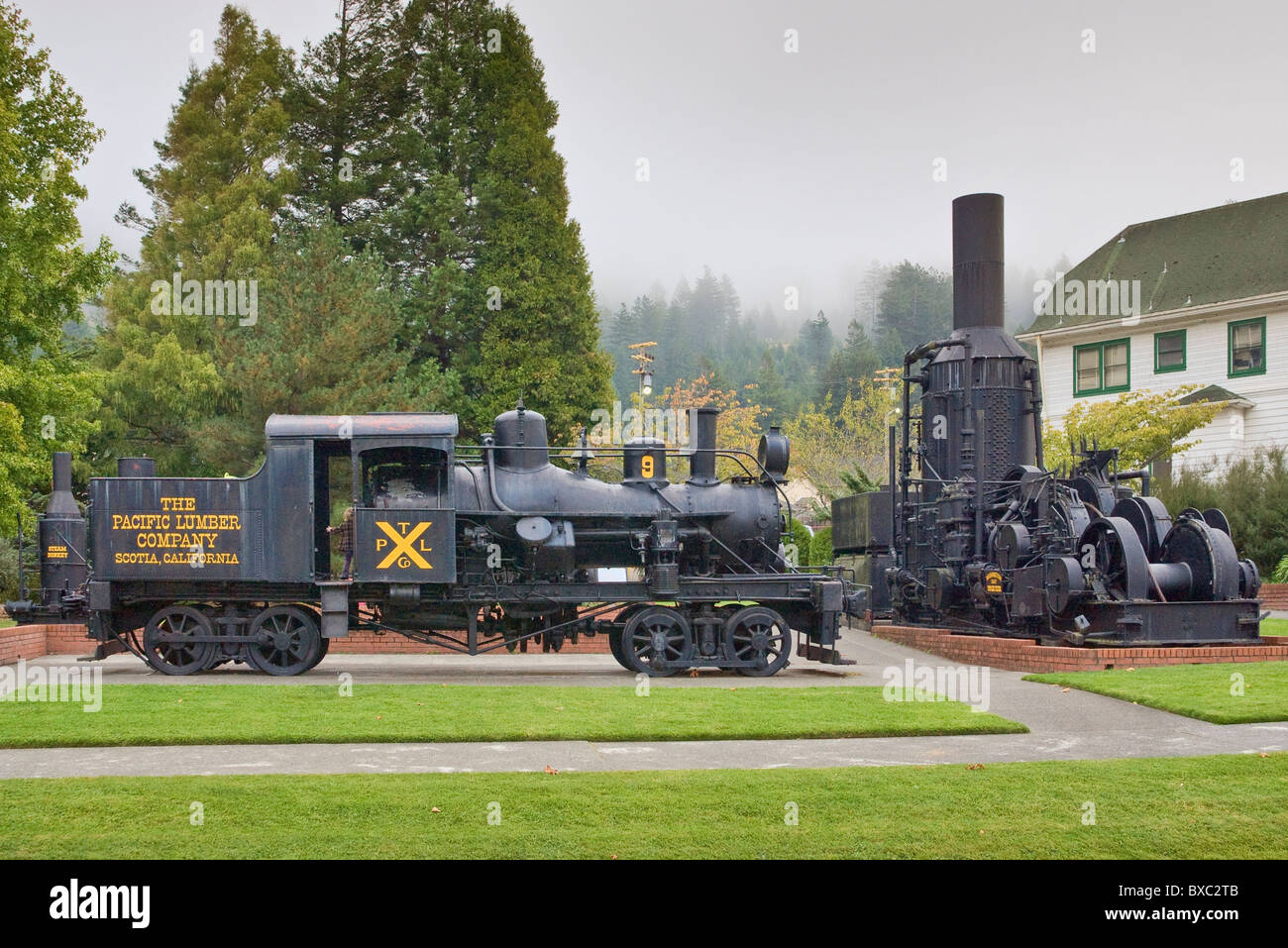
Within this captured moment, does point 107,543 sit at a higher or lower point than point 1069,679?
higher

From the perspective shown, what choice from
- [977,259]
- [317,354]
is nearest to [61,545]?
[317,354]

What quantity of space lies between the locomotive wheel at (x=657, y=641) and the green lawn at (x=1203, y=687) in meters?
4.30

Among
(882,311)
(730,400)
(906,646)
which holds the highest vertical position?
(882,311)

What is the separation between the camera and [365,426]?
51.9 ft

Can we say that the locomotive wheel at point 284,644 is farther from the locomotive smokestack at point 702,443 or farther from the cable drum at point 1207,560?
the cable drum at point 1207,560

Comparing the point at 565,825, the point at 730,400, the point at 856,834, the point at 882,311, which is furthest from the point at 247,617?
the point at 882,311

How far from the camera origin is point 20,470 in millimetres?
21141

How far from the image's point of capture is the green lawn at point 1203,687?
36.7 ft

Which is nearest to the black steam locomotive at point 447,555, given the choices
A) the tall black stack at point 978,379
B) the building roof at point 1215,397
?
the tall black stack at point 978,379

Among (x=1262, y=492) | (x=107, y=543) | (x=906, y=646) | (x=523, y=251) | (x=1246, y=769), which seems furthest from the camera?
(x=523, y=251)

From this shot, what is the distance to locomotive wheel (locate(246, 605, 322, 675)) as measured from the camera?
630 inches

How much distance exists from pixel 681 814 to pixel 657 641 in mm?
8751

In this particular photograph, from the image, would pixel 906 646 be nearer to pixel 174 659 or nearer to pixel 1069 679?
pixel 1069 679

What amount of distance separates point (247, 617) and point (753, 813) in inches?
405
